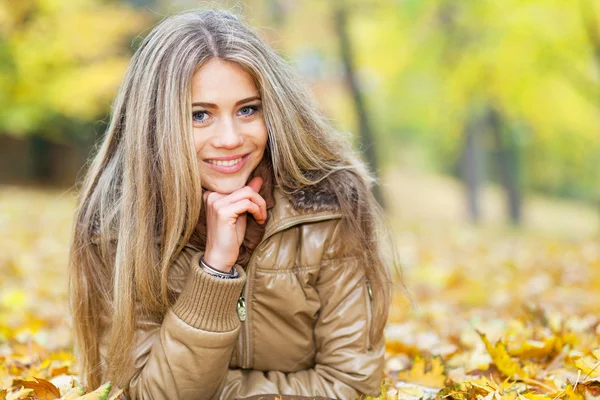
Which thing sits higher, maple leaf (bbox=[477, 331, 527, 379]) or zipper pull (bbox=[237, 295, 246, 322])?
zipper pull (bbox=[237, 295, 246, 322])

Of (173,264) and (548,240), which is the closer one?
(173,264)

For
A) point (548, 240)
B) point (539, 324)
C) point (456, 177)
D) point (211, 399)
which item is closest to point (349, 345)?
point (211, 399)

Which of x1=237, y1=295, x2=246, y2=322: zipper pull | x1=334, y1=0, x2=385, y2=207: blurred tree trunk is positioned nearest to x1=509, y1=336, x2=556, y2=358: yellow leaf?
x1=237, y1=295, x2=246, y2=322: zipper pull

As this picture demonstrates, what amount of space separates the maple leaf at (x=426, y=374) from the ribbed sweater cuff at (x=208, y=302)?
2.74ft

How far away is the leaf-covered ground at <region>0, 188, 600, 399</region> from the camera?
2.12 meters

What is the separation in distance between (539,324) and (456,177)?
30.7 meters

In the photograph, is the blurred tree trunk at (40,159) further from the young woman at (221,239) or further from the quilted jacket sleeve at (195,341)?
the quilted jacket sleeve at (195,341)

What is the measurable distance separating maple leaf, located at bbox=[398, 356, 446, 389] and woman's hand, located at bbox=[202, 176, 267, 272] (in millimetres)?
876

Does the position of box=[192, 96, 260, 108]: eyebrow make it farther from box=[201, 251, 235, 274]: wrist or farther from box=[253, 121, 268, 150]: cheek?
box=[201, 251, 235, 274]: wrist

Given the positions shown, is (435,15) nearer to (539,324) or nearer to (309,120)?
(539,324)

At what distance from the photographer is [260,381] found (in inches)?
81.3

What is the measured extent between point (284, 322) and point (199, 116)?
735 millimetres

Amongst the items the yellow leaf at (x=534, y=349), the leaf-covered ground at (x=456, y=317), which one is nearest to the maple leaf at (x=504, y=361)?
the leaf-covered ground at (x=456, y=317)

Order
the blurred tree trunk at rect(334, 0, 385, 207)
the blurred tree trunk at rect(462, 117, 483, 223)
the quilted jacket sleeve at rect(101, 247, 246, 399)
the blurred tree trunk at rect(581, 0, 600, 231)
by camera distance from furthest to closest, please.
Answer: the blurred tree trunk at rect(462, 117, 483, 223), the blurred tree trunk at rect(334, 0, 385, 207), the blurred tree trunk at rect(581, 0, 600, 231), the quilted jacket sleeve at rect(101, 247, 246, 399)
